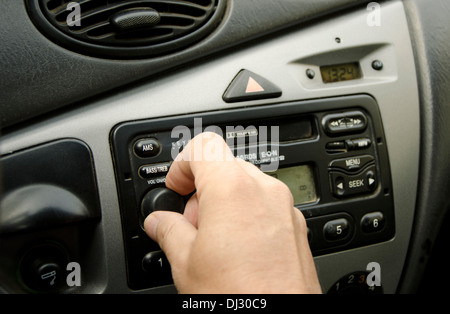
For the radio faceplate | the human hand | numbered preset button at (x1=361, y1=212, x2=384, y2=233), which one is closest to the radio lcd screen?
the radio faceplate

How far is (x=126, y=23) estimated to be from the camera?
76 centimetres

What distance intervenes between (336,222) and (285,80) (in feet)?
1.06

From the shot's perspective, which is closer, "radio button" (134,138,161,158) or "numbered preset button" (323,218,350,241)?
"radio button" (134,138,161,158)

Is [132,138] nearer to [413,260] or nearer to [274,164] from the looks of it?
[274,164]

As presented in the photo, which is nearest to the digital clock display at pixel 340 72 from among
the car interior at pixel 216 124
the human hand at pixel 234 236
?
the car interior at pixel 216 124

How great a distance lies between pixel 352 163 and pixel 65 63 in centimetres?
61

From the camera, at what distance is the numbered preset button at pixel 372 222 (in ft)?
3.14

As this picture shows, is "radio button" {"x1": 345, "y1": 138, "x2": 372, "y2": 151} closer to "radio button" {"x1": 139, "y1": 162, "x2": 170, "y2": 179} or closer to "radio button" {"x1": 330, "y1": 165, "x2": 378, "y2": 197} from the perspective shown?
"radio button" {"x1": 330, "y1": 165, "x2": 378, "y2": 197}

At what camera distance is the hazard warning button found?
2.80ft

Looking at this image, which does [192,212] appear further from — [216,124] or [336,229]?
[336,229]

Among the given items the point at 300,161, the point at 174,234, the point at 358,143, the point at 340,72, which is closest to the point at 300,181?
the point at 300,161

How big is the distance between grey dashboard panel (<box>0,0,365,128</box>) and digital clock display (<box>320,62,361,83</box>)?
0.16 meters

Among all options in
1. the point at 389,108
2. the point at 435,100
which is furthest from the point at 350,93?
the point at 435,100

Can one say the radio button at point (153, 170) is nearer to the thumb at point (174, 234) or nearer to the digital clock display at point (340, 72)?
the thumb at point (174, 234)
